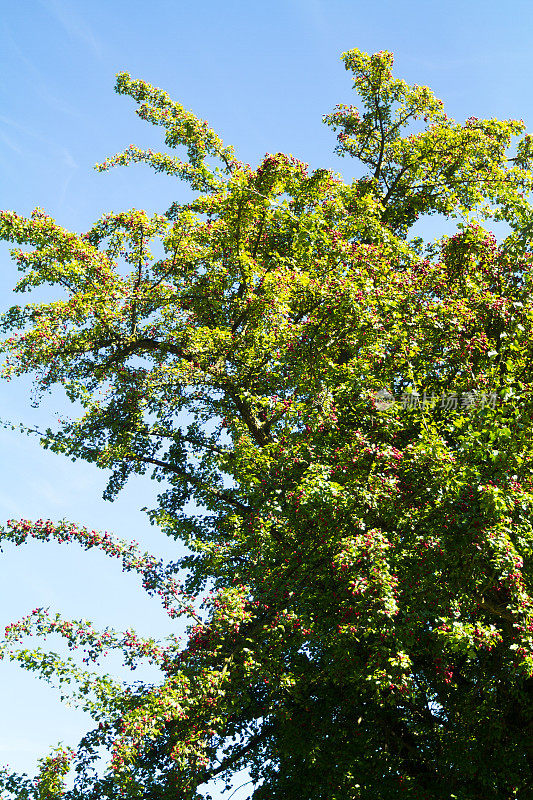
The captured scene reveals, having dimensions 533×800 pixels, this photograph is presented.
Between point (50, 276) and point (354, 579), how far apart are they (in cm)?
1156

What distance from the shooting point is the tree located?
10273 millimetres

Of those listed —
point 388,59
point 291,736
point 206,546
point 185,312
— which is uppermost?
point 388,59

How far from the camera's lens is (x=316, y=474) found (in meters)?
11.1

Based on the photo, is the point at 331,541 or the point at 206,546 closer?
the point at 331,541

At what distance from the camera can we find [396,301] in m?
13.4

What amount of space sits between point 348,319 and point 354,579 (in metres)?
5.81

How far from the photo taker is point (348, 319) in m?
13.4

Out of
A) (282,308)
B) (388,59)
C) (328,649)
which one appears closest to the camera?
(328,649)

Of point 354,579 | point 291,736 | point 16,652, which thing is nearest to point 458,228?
point 354,579

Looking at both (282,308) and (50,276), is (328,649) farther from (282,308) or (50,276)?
(50,276)

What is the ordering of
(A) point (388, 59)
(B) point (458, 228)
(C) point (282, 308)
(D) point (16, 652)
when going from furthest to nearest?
(A) point (388, 59) → (B) point (458, 228) → (C) point (282, 308) → (D) point (16, 652)

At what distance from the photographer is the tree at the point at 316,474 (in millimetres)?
10273

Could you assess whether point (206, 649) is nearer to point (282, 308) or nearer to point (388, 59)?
point (282, 308)

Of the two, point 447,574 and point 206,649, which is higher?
point 206,649
